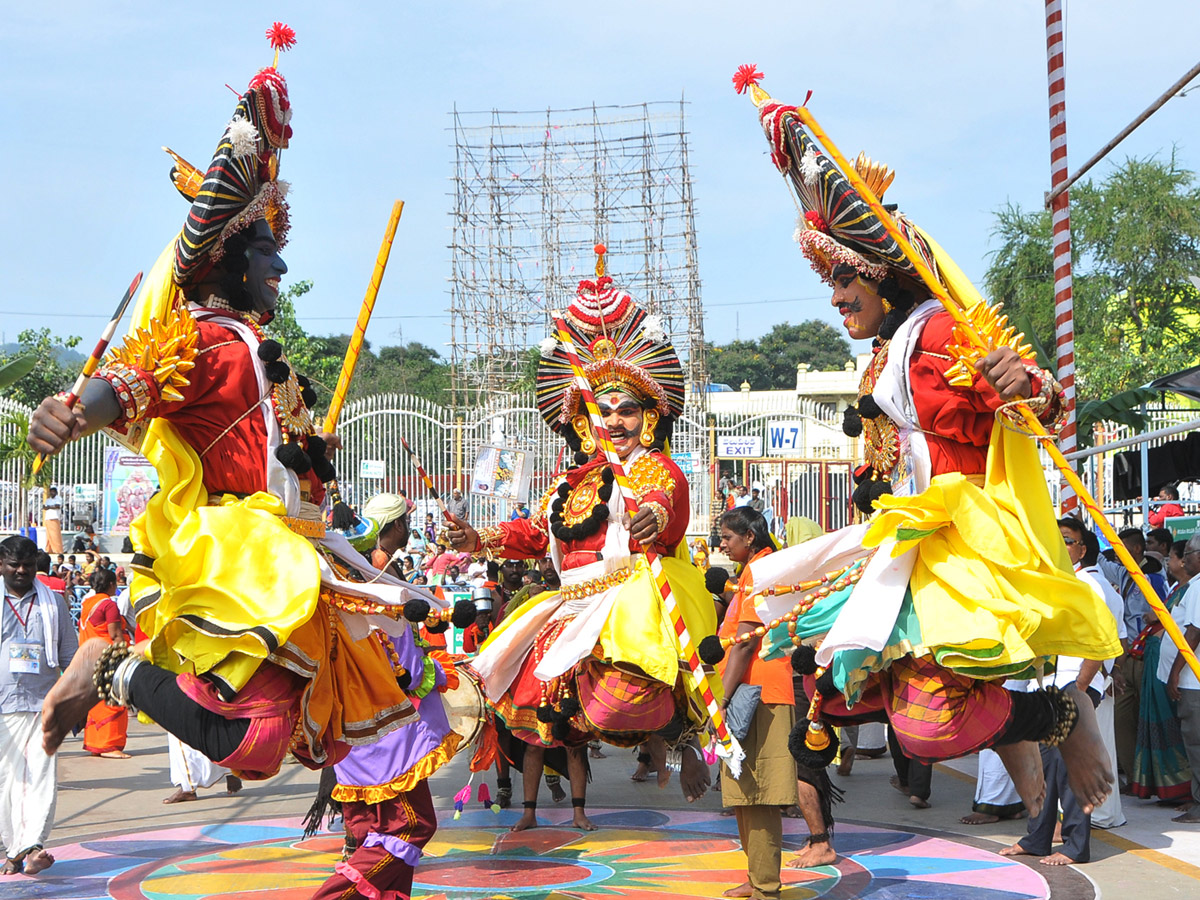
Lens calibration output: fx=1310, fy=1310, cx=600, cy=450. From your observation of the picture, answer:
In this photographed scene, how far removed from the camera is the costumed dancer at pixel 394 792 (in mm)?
4699

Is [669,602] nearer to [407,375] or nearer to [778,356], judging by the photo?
[407,375]

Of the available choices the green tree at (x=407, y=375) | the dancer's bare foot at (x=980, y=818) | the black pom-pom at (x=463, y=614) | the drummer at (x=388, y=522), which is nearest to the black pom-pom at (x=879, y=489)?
the black pom-pom at (x=463, y=614)

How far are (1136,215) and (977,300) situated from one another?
22217 mm

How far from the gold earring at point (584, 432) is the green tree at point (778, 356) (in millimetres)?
60982

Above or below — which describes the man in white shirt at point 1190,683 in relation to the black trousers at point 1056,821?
above

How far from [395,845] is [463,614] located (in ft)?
2.86

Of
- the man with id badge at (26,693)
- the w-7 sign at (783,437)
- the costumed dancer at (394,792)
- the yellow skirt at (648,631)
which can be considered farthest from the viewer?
the w-7 sign at (783,437)

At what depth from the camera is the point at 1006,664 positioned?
390 cm

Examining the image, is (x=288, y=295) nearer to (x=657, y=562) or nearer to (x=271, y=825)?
(x=271, y=825)

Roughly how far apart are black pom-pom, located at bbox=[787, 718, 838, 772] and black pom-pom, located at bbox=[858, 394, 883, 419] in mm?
1089

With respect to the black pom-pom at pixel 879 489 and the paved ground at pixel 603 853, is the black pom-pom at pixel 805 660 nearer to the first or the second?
the black pom-pom at pixel 879 489

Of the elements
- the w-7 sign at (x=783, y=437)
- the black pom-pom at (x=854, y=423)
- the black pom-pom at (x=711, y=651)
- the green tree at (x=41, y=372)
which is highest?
the green tree at (x=41, y=372)

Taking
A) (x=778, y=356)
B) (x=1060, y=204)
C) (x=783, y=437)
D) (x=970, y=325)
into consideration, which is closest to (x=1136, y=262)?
(x=783, y=437)

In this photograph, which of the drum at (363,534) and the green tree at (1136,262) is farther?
the green tree at (1136,262)
